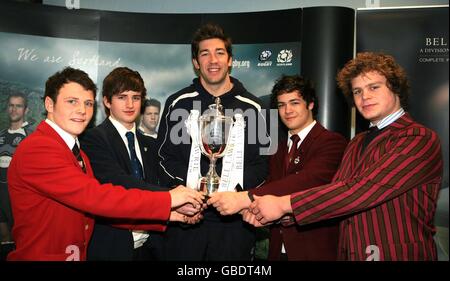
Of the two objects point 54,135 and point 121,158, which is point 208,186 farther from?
point 54,135

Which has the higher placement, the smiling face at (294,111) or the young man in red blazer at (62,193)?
the smiling face at (294,111)

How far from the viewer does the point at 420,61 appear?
356 centimetres

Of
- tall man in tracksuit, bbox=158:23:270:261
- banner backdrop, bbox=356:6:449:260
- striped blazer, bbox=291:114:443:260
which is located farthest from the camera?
banner backdrop, bbox=356:6:449:260

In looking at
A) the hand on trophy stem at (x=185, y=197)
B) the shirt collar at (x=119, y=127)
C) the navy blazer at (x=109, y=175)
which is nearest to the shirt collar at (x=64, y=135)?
the navy blazer at (x=109, y=175)

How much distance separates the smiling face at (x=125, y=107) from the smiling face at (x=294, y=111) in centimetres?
96

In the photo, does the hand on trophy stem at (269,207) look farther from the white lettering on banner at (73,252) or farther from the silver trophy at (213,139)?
the white lettering on banner at (73,252)

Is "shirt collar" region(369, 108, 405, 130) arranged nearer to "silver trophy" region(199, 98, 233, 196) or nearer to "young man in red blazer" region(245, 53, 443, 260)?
"young man in red blazer" region(245, 53, 443, 260)

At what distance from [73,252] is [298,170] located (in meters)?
1.38

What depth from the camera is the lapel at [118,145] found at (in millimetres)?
2850

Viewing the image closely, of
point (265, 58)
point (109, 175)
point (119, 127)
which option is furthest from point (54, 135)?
point (265, 58)

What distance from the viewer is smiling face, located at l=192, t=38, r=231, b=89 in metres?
3.05

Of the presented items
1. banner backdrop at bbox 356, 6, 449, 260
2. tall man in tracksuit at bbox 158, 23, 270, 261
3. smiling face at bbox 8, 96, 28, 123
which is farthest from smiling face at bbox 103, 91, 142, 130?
banner backdrop at bbox 356, 6, 449, 260

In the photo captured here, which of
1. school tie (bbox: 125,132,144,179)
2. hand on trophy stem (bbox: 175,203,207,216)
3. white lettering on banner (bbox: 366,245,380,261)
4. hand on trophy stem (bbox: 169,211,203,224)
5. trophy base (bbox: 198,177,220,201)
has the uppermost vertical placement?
school tie (bbox: 125,132,144,179)

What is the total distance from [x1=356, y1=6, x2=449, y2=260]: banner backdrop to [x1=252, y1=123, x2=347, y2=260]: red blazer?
3.40ft
